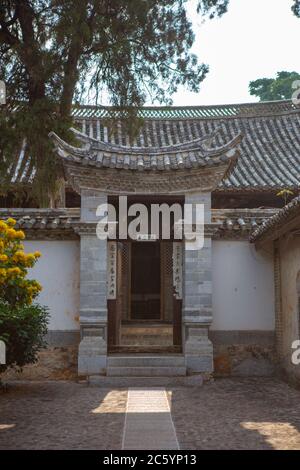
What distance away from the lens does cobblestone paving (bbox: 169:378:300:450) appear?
654 cm

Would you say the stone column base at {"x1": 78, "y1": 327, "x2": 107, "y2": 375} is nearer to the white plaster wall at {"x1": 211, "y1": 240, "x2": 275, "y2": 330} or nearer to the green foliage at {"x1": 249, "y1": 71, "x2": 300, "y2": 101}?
the white plaster wall at {"x1": 211, "y1": 240, "x2": 275, "y2": 330}

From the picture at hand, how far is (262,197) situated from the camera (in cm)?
1628

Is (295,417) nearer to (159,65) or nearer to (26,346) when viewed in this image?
(26,346)

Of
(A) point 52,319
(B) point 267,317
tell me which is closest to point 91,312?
(A) point 52,319

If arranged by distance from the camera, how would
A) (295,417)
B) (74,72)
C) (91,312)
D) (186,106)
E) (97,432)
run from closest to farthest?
(97,432) < (295,417) < (91,312) < (74,72) < (186,106)

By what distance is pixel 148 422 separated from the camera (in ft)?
24.8

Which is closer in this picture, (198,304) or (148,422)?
(148,422)

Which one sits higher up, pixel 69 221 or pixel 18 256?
pixel 69 221

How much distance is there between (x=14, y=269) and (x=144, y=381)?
3405 millimetres

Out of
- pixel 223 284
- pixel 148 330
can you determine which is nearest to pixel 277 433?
pixel 223 284

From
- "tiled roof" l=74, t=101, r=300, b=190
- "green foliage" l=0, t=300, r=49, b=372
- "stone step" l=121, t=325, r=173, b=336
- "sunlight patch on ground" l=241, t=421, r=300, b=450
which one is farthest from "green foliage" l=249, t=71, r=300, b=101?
"sunlight patch on ground" l=241, t=421, r=300, b=450

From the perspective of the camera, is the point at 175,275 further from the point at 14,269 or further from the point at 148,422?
the point at 148,422

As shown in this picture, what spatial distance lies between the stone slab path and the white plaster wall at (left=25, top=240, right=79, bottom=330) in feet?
8.03

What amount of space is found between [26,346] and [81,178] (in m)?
3.42
